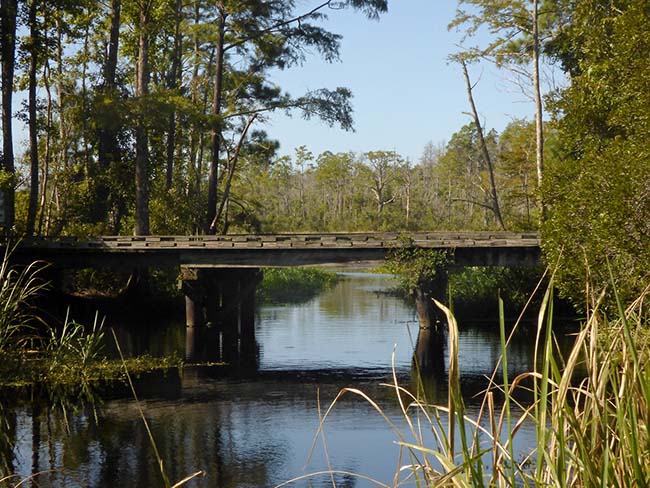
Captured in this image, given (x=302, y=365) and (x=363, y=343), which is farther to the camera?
(x=363, y=343)

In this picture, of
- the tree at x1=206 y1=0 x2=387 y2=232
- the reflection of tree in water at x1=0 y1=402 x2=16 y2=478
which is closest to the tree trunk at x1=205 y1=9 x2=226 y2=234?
the tree at x1=206 y1=0 x2=387 y2=232

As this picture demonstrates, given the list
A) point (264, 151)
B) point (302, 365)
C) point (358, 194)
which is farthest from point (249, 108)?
point (358, 194)

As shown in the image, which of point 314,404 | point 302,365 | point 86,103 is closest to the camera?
point 314,404

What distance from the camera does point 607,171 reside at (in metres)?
16.8

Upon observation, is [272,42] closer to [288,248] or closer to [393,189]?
[288,248]

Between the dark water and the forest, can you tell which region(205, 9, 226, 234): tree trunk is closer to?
the forest

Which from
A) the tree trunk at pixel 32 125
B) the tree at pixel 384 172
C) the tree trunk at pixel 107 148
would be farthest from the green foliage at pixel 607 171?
the tree at pixel 384 172

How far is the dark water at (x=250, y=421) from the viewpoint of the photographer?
37.4 feet

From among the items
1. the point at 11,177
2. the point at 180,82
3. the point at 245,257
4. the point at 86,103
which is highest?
the point at 180,82

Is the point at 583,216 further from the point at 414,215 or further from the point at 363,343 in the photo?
the point at 414,215

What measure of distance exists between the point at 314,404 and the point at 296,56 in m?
20.6

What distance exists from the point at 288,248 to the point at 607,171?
9.69 metres

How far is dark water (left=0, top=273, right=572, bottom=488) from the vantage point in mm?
11398

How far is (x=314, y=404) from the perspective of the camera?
1606 cm
